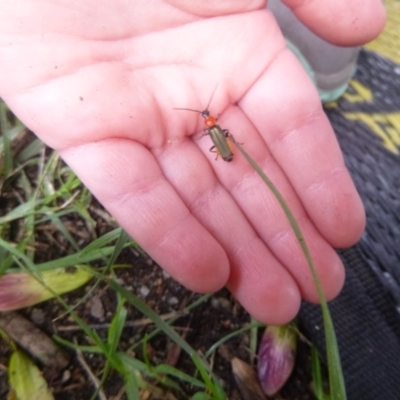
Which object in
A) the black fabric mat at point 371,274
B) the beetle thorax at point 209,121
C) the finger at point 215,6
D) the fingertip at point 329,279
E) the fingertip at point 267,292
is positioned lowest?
the black fabric mat at point 371,274

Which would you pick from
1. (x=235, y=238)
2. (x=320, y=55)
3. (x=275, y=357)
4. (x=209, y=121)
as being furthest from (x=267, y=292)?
(x=320, y=55)

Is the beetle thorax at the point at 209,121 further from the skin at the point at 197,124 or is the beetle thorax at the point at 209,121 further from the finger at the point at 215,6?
the finger at the point at 215,6

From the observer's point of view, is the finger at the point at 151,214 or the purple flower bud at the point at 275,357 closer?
the finger at the point at 151,214

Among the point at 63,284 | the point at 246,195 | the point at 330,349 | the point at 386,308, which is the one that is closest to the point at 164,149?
the point at 246,195

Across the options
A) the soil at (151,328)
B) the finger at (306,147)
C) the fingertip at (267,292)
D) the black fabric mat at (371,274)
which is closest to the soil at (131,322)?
the soil at (151,328)

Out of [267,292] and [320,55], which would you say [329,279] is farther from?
[320,55]

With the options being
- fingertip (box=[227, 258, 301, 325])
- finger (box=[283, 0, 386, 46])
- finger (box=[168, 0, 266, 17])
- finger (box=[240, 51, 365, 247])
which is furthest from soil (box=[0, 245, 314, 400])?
finger (box=[283, 0, 386, 46])
